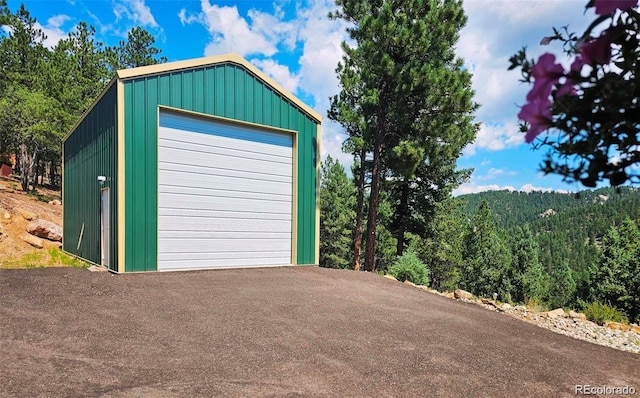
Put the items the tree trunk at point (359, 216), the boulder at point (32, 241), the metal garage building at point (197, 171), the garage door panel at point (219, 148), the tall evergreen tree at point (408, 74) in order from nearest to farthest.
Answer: the metal garage building at point (197, 171) < the garage door panel at point (219, 148) < the boulder at point (32, 241) < the tall evergreen tree at point (408, 74) < the tree trunk at point (359, 216)

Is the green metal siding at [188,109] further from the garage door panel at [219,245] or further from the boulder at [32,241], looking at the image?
the boulder at [32,241]

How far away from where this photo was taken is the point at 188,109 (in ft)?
29.3

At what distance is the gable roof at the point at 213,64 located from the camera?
8156mm

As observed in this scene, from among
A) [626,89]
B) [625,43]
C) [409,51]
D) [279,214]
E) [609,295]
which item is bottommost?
[609,295]

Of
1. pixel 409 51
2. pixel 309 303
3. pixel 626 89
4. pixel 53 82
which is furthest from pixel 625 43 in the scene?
pixel 53 82

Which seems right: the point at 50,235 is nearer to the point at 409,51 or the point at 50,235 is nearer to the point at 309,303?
the point at 309,303

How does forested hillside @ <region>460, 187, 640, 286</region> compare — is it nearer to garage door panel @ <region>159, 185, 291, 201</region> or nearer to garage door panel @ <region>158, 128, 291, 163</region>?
garage door panel @ <region>159, 185, 291, 201</region>

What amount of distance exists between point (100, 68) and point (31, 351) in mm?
26427

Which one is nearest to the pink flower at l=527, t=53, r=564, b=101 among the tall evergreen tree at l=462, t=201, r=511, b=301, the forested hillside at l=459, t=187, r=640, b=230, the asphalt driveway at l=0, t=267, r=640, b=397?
the asphalt driveway at l=0, t=267, r=640, b=397

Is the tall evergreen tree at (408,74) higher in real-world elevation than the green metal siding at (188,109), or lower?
higher

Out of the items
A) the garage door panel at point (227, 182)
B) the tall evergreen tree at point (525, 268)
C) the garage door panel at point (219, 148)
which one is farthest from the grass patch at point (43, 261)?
→ the tall evergreen tree at point (525, 268)

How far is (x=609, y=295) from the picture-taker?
86.1 feet

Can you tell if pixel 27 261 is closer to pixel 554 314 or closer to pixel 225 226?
pixel 225 226

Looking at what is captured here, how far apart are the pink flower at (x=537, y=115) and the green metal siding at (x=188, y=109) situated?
28.2ft
